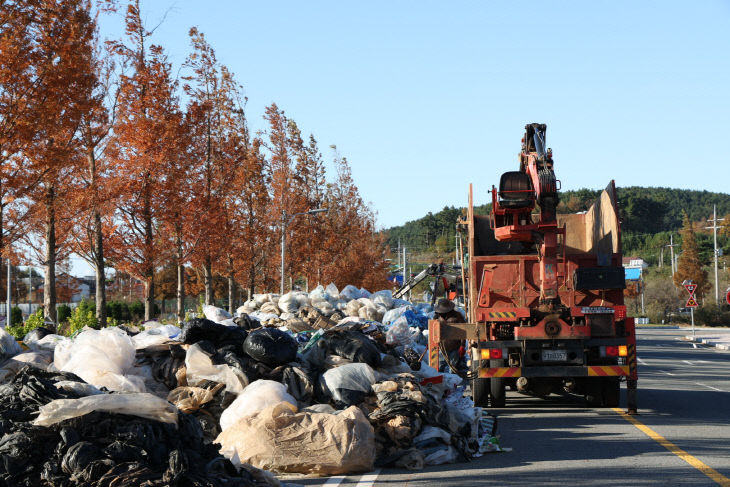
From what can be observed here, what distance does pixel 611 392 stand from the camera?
43.2 feet

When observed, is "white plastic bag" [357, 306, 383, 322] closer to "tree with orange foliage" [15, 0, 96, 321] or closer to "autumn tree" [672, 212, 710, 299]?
"tree with orange foliage" [15, 0, 96, 321]

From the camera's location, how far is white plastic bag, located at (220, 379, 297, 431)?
8.80 m

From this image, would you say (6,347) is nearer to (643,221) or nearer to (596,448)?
(596,448)

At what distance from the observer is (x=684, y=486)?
7121 millimetres

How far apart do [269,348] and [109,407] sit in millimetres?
3434

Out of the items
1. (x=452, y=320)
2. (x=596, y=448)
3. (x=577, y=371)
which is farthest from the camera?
(x=452, y=320)

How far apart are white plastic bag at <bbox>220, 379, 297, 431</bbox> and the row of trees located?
25.6ft

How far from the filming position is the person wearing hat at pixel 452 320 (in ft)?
47.6

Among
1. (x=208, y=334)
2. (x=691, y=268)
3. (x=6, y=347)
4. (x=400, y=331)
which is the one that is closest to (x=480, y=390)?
(x=400, y=331)

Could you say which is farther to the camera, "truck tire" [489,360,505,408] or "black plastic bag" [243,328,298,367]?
"truck tire" [489,360,505,408]

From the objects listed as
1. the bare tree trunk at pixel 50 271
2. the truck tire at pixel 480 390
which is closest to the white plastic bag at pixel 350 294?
the bare tree trunk at pixel 50 271

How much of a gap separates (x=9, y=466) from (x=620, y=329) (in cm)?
867

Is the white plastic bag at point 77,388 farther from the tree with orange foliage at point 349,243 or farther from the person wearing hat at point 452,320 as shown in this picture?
the tree with orange foliage at point 349,243

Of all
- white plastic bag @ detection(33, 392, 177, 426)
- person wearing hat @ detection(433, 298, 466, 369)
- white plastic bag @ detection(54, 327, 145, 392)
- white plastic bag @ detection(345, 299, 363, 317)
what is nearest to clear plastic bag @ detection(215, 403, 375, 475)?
white plastic bag @ detection(33, 392, 177, 426)
